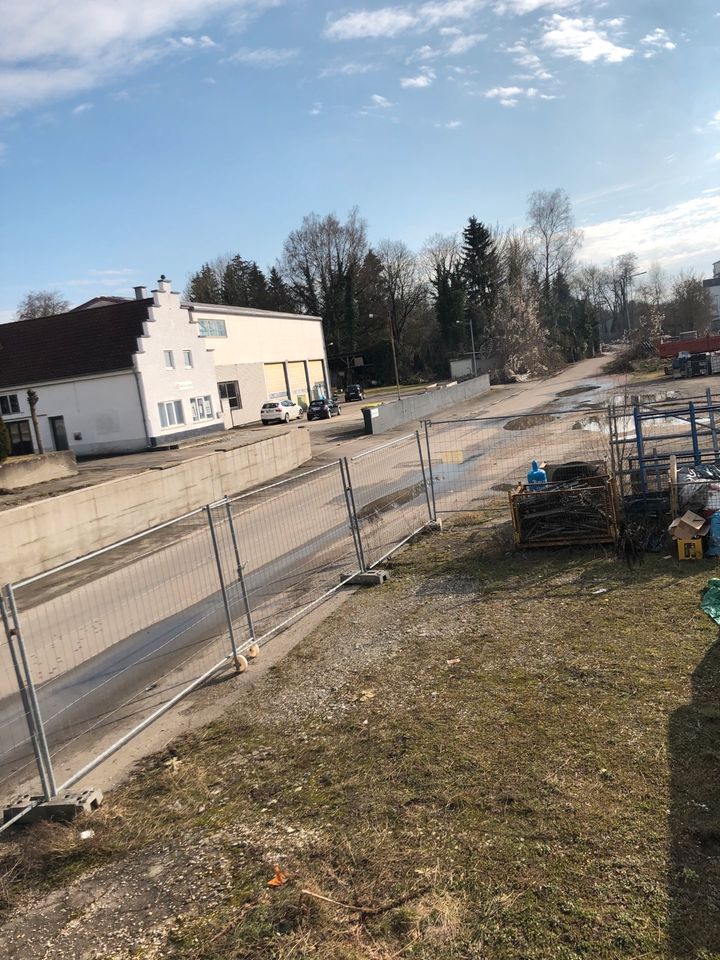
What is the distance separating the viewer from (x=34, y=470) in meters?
22.4

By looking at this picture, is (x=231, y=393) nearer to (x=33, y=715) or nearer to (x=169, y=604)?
(x=169, y=604)

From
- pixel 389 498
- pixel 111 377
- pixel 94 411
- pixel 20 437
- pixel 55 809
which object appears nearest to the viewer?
pixel 55 809

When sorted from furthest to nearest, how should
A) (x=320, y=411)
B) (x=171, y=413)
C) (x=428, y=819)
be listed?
(x=320, y=411) < (x=171, y=413) < (x=428, y=819)

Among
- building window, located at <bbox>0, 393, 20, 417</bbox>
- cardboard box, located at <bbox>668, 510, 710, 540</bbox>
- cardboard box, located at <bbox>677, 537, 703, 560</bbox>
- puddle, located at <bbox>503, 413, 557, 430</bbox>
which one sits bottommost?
puddle, located at <bbox>503, 413, 557, 430</bbox>

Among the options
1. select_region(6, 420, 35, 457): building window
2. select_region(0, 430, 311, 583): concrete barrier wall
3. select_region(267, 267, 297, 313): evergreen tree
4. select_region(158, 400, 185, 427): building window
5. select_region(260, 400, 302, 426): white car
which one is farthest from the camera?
select_region(267, 267, 297, 313): evergreen tree

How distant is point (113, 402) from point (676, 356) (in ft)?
120

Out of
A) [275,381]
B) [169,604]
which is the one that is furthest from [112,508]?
[275,381]

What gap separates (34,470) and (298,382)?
125ft

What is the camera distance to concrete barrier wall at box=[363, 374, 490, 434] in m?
36.5

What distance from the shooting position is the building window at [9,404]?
38031mm

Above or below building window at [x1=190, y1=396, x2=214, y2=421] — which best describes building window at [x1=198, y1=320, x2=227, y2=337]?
above

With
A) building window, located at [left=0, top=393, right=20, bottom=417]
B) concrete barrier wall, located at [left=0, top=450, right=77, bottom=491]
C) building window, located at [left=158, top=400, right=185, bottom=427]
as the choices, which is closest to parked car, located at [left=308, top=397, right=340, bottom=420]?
building window, located at [left=158, top=400, right=185, bottom=427]

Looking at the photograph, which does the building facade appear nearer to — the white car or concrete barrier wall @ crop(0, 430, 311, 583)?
the white car

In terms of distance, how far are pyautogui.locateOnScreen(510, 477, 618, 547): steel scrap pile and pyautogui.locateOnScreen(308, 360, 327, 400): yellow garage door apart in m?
51.8
